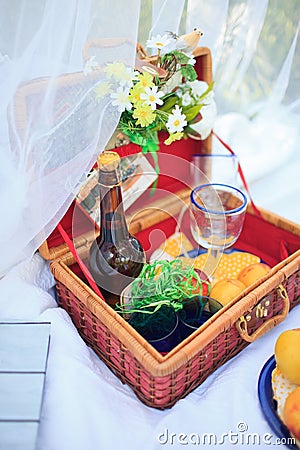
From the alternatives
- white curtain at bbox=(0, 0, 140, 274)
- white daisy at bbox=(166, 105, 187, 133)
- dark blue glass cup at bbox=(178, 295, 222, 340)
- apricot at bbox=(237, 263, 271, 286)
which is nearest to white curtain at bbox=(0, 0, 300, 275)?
white curtain at bbox=(0, 0, 140, 274)

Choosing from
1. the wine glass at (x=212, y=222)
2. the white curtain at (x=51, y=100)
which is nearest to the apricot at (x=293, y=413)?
the wine glass at (x=212, y=222)

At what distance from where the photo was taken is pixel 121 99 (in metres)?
0.76

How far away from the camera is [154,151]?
93 cm

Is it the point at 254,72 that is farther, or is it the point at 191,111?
the point at 254,72

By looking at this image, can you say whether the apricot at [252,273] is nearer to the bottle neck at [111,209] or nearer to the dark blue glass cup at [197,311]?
the dark blue glass cup at [197,311]

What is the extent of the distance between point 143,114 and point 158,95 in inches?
1.5

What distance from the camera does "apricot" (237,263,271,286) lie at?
35.8 inches

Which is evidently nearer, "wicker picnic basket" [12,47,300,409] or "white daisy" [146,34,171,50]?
"wicker picnic basket" [12,47,300,409]

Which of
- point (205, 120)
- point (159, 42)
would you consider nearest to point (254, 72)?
point (205, 120)

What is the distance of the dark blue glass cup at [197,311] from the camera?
0.80 m

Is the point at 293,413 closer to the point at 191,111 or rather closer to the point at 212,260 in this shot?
the point at 212,260

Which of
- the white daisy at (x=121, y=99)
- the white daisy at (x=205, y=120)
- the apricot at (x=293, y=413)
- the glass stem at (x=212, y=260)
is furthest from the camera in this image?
the white daisy at (x=205, y=120)

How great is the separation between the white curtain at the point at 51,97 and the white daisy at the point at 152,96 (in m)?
0.05

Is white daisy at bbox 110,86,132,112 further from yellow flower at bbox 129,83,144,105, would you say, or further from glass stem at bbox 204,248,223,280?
glass stem at bbox 204,248,223,280
